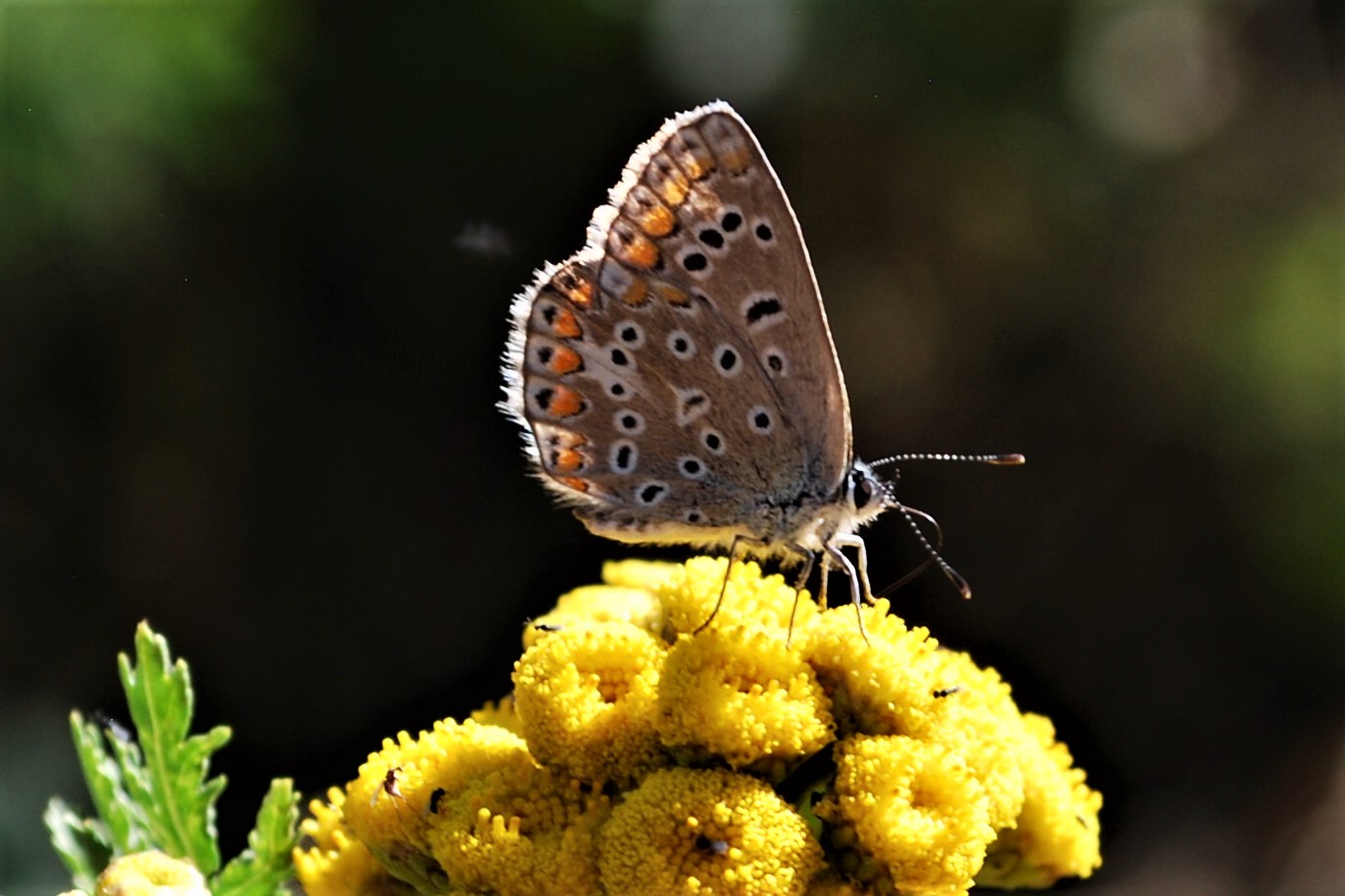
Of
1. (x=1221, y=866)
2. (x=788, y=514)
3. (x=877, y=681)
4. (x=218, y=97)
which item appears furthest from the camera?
(x=1221, y=866)

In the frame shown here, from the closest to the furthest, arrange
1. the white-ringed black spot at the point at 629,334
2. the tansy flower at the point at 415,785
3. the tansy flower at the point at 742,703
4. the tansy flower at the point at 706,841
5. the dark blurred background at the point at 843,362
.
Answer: the tansy flower at the point at 706,841, the tansy flower at the point at 742,703, the tansy flower at the point at 415,785, the white-ringed black spot at the point at 629,334, the dark blurred background at the point at 843,362

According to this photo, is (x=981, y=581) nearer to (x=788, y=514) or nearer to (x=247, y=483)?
(x=247, y=483)

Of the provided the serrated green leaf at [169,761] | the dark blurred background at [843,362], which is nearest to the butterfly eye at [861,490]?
the serrated green leaf at [169,761]

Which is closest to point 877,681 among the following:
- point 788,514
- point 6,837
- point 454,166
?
point 788,514

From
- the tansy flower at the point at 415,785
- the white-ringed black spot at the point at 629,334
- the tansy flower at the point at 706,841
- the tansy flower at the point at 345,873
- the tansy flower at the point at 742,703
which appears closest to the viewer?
the tansy flower at the point at 706,841

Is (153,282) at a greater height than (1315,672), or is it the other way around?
(153,282)

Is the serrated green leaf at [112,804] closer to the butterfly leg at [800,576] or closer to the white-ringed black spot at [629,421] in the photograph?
the white-ringed black spot at [629,421]

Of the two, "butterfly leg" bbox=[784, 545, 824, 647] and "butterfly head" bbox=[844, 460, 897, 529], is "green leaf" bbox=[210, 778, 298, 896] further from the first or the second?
"butterfly head" bbox=[844, 460, 897, 529]

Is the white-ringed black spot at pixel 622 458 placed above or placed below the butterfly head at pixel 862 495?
above
